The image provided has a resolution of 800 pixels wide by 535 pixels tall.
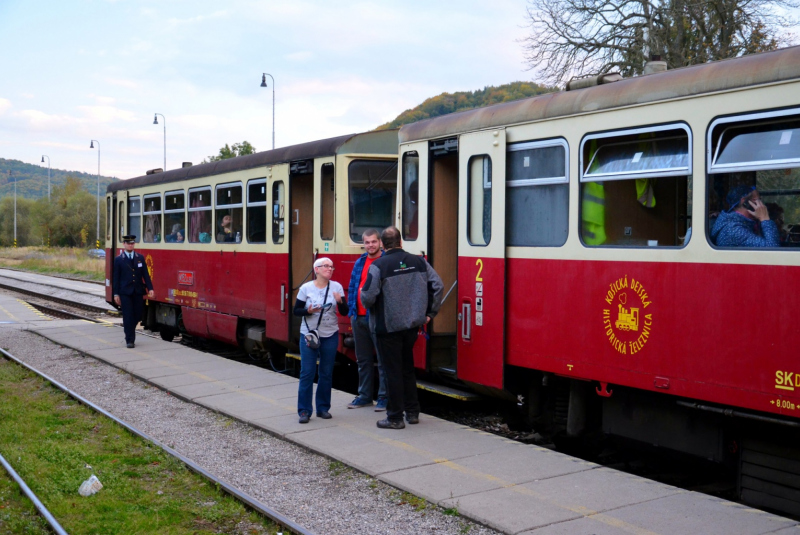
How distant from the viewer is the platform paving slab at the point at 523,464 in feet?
20.5

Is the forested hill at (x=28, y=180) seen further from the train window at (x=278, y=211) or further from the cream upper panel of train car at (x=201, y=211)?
the train window at (x=278, y=211)

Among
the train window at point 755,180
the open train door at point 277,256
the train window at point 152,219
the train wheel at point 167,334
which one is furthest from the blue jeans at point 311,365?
the train wheel at point 167,334

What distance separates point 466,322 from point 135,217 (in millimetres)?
11869

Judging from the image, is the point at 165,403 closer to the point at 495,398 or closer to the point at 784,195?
the point at 495,398

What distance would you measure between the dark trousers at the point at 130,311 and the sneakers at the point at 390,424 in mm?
7677

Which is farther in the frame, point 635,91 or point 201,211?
point 201,211

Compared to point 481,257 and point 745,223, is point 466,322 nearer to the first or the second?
point 481,257

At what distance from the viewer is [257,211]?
40.9 feet

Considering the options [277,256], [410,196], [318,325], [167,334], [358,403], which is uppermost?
[410,196]

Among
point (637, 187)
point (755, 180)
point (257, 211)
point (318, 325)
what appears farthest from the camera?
point (257, 211)

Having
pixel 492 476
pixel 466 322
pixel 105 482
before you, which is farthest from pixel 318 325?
pixel 492 476

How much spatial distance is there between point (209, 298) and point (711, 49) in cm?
1487

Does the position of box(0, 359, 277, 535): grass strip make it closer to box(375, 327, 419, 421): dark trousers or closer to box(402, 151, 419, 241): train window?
box(375, 327, 419, 421): dark trousers

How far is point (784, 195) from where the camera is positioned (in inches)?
202
